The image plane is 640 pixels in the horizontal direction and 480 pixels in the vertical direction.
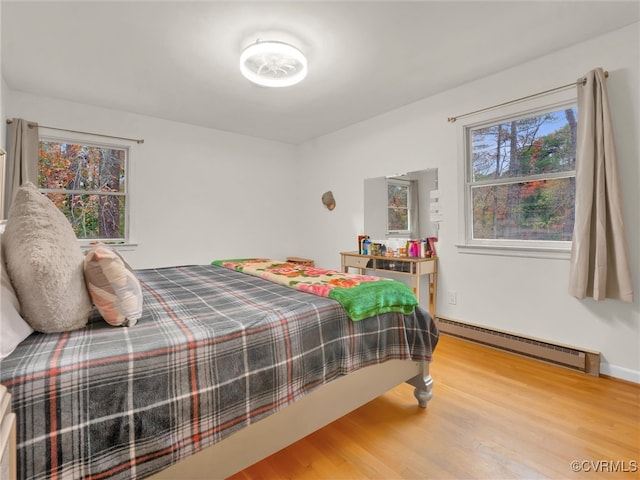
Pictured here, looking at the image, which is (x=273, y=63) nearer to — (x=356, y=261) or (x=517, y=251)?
(x=356, y=261)

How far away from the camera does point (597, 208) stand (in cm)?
219

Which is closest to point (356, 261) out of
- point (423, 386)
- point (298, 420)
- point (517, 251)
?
point (517, 251)

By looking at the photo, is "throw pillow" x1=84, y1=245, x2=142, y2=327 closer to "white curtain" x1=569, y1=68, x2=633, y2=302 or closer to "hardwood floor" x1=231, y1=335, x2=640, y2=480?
"hardwood floor" x1=231, y1=335, x2=640, y2=480

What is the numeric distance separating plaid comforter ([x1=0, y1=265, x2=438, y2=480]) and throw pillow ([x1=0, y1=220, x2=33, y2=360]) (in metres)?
0.03

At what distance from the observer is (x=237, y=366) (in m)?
1.12

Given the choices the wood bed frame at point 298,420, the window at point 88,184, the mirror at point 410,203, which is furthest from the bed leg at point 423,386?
the window at point 88,184

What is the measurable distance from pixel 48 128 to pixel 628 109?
4943 mm

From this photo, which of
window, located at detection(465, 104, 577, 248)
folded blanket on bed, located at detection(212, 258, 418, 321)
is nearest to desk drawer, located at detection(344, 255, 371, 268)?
window, located at detection(465, 104, 577, 248)

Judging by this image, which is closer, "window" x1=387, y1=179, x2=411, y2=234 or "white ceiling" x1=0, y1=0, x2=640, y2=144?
"white ceiling" x1=0, y1=0, x2=640, y2=144

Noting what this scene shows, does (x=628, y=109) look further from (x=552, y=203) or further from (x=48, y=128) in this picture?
(x=48, y=128)

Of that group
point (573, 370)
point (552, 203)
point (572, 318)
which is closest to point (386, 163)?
point (552, 203)

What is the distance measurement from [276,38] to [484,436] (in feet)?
9.03

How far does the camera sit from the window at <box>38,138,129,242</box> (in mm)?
3338

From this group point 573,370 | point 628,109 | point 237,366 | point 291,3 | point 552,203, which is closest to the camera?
point 237,366
